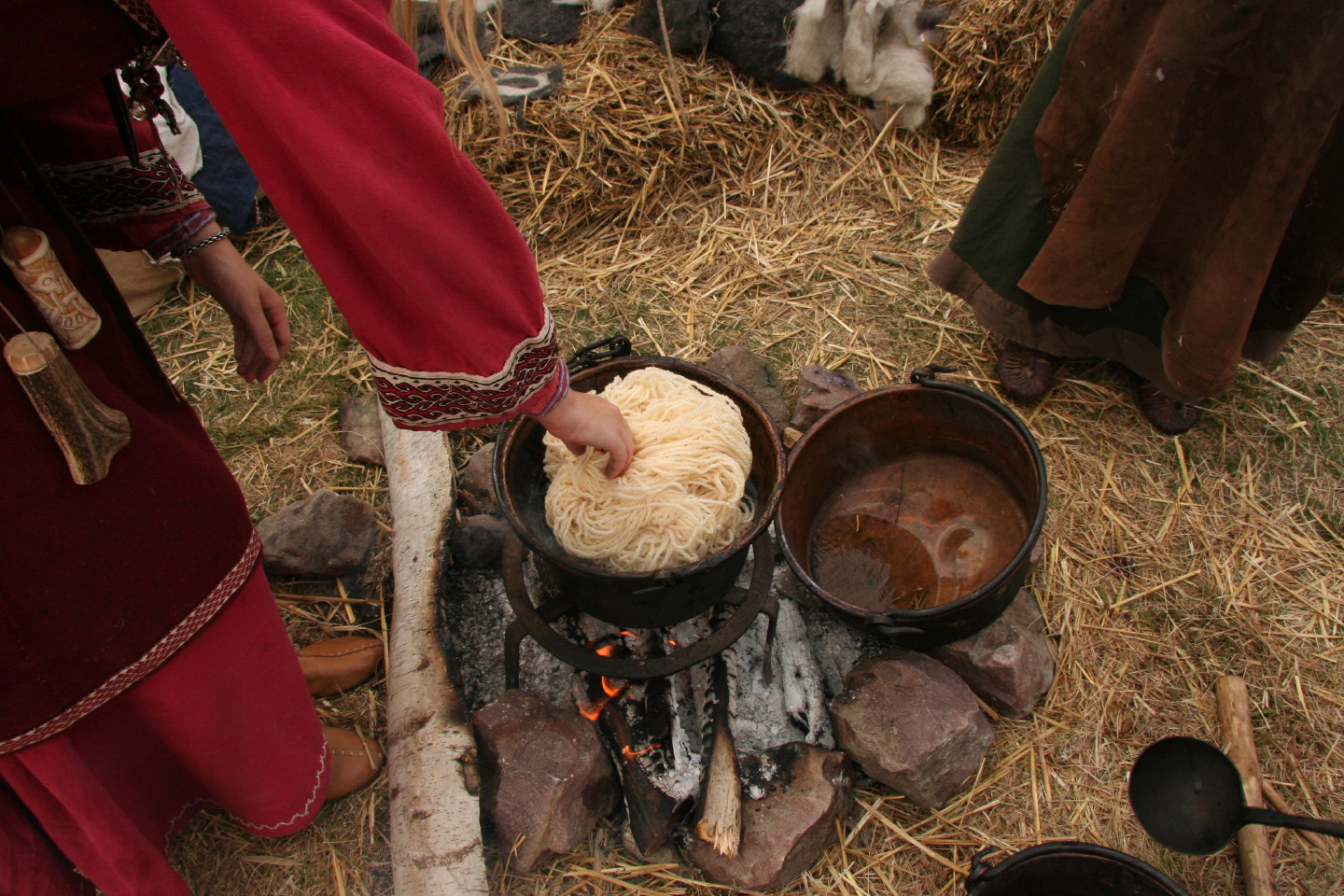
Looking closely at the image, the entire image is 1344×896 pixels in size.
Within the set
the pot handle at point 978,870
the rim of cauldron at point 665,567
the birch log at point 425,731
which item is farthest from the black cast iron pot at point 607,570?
the pot handle at point 978,870

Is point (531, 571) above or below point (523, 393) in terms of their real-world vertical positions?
below

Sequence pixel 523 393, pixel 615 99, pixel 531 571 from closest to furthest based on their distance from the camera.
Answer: pixel 523 393 → pixel 531 571 → pixel 615 99

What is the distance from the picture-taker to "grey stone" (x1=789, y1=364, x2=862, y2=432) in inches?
128

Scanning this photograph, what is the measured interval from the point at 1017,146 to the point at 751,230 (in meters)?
1.56

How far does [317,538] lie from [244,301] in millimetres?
1257

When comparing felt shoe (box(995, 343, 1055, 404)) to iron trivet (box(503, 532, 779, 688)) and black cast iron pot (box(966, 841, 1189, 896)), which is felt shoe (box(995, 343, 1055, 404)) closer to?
iron trivet (box(503, 532, 779, 688))

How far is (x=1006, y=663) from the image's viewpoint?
8.33 feet

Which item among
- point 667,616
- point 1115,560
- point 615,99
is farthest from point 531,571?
point 615,99

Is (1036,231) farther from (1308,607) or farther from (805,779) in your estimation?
(805,779)

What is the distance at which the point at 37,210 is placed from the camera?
1458mm

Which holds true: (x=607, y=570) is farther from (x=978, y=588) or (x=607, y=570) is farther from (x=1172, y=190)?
(x=1172, y=190)

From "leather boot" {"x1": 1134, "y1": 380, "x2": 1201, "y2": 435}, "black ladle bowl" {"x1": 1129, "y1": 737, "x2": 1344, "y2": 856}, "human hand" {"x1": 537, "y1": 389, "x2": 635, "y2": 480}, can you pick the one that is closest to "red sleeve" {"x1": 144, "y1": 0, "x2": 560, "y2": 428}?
"human hand" {"x1": 537, "y1": 389, "x2": 635, "y2": 480}

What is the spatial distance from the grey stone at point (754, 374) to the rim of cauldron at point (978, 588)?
1.76 feet

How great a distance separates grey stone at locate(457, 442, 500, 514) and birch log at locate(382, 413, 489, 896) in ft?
0.51
